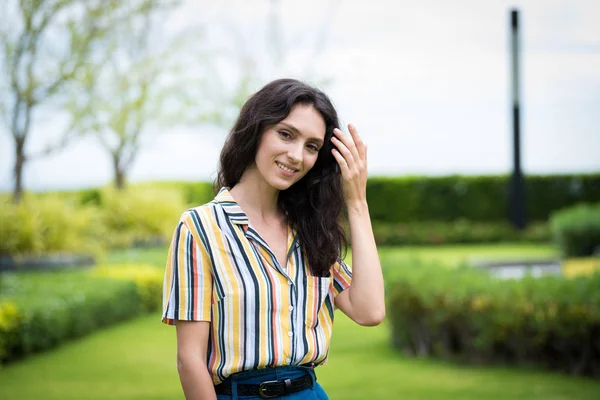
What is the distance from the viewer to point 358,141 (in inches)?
86.0

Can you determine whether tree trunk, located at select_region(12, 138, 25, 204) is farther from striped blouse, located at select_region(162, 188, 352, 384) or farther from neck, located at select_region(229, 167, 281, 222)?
striped blouse, located at select_region(162, 188, 352, 384)

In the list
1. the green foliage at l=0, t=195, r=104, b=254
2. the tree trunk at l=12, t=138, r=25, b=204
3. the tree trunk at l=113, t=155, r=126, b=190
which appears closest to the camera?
the green foliage at l=0, t=195, r=104, b=254

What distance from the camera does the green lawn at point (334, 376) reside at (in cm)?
596

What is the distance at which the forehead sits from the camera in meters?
2.11

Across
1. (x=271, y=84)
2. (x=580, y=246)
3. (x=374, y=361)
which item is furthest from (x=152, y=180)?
(x=271, y=84)

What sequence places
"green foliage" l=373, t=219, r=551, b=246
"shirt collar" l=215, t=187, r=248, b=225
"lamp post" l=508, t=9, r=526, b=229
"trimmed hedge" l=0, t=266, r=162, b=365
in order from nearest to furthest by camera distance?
1. "shirt collar" l=215, t=187, r=248, b=225
2. "trimmed hedge" l=0, t=266, r=162, b=365
3. "lamp post" l=508, t=9, r=526, b=229
4. "green foliage" l=373, t=219, r=551, b=246

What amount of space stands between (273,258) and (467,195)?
21.6m

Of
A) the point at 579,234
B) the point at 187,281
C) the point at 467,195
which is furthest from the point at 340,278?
the point at 467,195

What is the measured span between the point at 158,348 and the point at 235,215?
639 cm

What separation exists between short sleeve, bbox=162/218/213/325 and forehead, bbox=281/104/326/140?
40 cm

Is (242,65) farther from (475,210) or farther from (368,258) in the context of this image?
(368,258)

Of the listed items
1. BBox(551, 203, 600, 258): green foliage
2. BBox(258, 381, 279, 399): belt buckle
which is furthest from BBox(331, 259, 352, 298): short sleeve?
BBox(551, 203, 600, 258): green foliage

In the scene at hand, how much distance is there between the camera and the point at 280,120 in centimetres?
211

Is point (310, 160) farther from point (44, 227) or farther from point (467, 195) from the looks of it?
point (467, 195)
